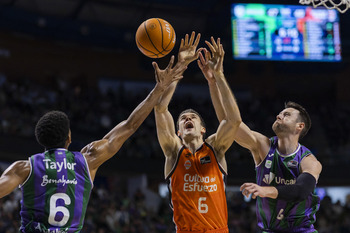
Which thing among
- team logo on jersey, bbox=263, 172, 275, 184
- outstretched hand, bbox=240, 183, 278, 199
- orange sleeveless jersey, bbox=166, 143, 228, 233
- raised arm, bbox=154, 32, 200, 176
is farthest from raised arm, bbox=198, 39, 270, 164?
outstretched hand, bbox=240, 183, 278, 199

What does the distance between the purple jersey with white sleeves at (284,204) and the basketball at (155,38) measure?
1.69 m

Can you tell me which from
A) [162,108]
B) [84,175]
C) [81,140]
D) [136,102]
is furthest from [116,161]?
[84,175]

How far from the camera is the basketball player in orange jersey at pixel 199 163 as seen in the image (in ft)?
17.3

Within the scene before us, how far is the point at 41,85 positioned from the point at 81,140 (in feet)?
13.2

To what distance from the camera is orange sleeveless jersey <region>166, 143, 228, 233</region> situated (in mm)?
5285

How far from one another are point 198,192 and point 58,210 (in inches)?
76.4

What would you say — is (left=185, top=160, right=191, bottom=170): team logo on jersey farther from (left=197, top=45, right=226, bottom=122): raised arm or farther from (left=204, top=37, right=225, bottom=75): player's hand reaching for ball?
(left=204, top=37, right=225, bottom=75): player's hand reaching for ball

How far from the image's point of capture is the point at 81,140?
16.2 m

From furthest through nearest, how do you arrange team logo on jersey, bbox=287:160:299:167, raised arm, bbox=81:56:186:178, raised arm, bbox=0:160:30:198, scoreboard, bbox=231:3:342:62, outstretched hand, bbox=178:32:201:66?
scoreboard, bbox=231:3:342:62
outstretched hand, bbox=178:32:201:66
team logo on jersey, bbox=287:160:299:167
raised arm, bbox=81:56:186:178
raised arm, bbox=0:160:30:198

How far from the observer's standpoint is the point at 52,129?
3885 millimetres

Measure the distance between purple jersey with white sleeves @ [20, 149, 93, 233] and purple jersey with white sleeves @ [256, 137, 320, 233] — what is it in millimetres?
2050

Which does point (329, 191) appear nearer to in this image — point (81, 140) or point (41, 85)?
point (81, 140)

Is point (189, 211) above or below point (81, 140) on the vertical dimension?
below

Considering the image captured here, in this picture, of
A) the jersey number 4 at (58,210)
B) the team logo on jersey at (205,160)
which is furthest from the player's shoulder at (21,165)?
the team logo on jersey at (205,160)
